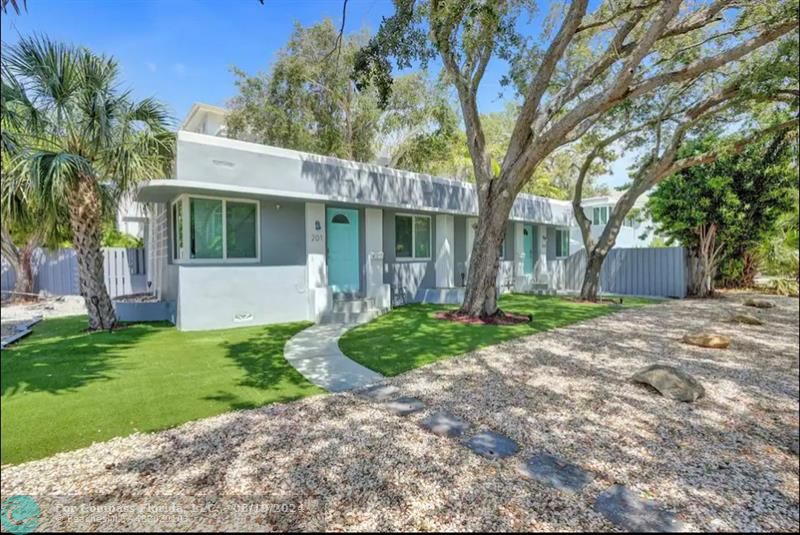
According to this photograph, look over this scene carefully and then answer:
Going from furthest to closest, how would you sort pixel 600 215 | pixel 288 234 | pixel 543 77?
pixel 600 215 < pixel 288 234 < pixel 543 77

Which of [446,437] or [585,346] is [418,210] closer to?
[585,346]

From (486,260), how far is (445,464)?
7137mm

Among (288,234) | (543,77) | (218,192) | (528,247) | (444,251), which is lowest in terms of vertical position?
(444,251)

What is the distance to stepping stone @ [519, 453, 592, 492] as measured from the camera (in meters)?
2.97

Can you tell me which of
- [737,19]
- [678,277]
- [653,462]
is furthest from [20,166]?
[678,277]

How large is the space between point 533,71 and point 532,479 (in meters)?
10.5

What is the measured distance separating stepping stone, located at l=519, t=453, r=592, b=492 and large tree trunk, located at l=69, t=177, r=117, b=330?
9.23 m

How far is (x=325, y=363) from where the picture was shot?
629cm

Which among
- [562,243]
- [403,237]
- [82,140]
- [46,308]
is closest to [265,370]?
[82,140]

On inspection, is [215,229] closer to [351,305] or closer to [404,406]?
[351,305]

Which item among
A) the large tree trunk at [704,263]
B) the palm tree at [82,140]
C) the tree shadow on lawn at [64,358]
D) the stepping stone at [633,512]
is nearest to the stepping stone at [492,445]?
the stepping stone at [633,512]

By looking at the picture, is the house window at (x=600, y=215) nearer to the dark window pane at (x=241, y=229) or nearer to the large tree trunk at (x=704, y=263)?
the large tree trunk at (x=704, y=263)

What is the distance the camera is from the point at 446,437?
3732 mm

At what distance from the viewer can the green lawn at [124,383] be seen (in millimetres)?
3820
